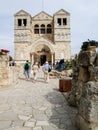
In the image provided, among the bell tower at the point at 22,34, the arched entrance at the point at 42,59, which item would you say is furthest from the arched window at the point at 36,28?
the arched entrance at the point at 42,59

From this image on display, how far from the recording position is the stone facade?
178 ft

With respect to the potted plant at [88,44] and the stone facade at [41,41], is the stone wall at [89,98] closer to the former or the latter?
the potted plant at [88,44]

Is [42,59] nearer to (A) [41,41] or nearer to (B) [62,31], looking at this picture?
(A) [41,41]

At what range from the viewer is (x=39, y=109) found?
740cm

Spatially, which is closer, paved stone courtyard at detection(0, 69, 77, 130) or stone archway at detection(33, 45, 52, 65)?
paved stone courtyard at detection(0, 69, 77, 130)

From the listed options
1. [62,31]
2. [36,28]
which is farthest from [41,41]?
[36,28]

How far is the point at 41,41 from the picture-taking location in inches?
2147

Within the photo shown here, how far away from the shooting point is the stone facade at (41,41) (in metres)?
54.3

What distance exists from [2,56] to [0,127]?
7.87 metres

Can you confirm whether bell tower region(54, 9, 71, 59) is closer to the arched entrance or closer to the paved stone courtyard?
the arched entrance

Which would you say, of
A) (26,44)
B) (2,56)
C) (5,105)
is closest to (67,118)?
(5,105)

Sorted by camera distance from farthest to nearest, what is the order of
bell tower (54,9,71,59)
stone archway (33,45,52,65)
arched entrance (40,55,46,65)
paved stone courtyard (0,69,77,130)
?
arched entrance (40,55,46,65) < stone archway (33,45,52,65) < bell tower (54,9,71,59) < paved stone courtyard (0,69,77,130)

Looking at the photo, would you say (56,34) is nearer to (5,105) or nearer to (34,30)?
(34,30)

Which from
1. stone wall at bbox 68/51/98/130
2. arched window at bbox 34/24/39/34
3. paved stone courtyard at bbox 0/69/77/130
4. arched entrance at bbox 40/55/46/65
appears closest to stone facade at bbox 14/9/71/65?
arched entrance at bbox 40/55/46/65
